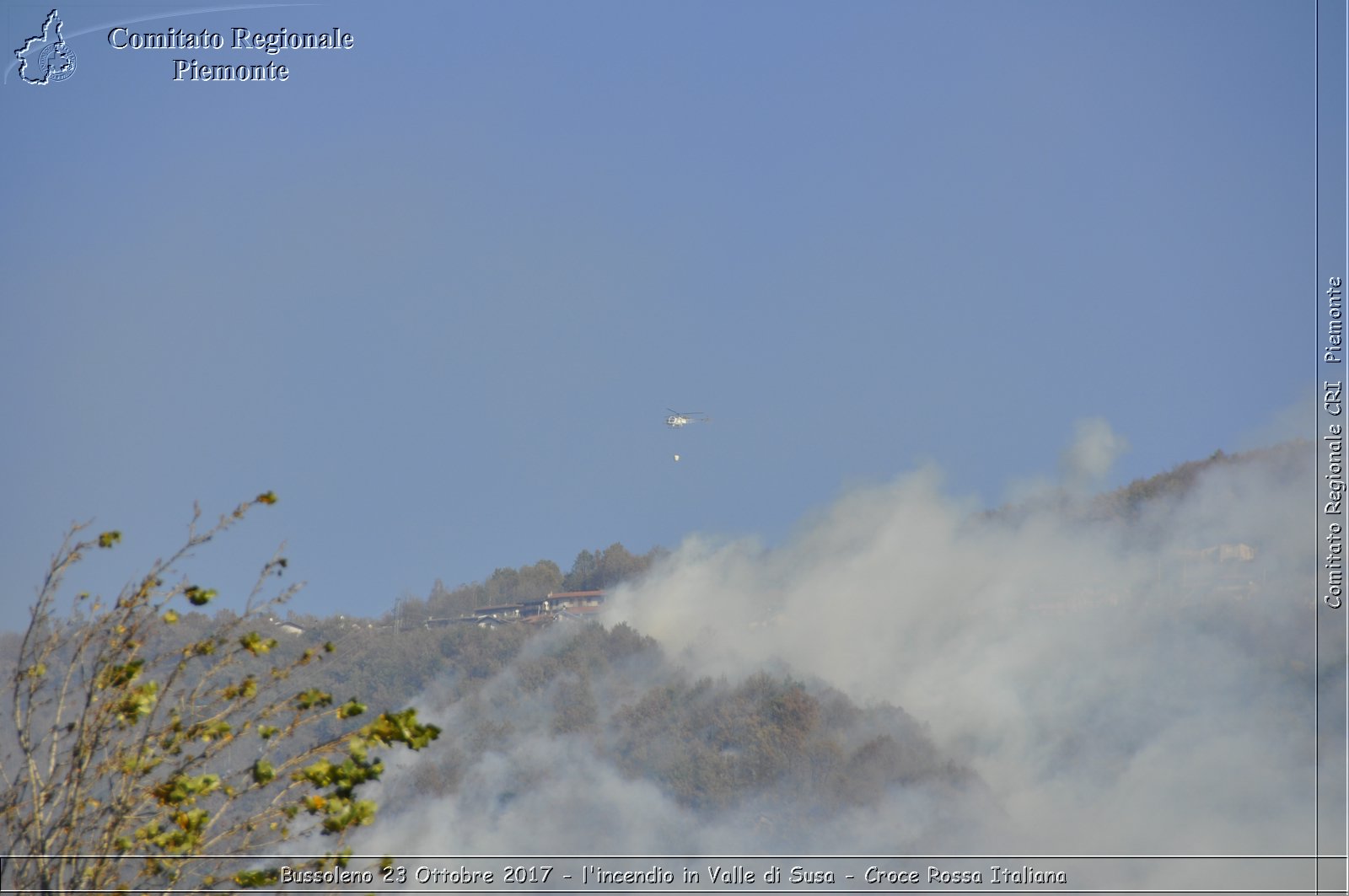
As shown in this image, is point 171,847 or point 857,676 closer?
point 171,847

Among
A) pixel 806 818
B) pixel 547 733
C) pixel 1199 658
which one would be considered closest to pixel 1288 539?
pixel 1199 658

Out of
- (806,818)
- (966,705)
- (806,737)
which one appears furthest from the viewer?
(966,705)

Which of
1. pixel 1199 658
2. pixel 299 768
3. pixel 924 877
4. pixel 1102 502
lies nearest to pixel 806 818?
pixel 924 877

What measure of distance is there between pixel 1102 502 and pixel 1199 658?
24591 millimetres

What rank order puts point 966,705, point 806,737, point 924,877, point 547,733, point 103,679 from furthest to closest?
1. point 547,733
2. point 966,705
3. point 806,737
4. point 924,877
5. point 103,679

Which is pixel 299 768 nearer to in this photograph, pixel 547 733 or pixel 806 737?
pixel 806 737

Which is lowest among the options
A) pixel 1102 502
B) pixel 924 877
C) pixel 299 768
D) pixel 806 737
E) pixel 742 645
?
pixel 299 768

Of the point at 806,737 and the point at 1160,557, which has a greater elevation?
the point at 1160,557

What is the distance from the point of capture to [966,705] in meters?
81.0

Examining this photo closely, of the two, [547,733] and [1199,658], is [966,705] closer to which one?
[1199,658]

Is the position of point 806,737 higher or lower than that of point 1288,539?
lower

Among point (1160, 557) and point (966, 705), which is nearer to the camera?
point (966, 705)

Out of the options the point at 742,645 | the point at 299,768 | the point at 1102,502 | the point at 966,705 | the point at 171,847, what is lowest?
the point at 171,847

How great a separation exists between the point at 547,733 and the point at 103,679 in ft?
262
